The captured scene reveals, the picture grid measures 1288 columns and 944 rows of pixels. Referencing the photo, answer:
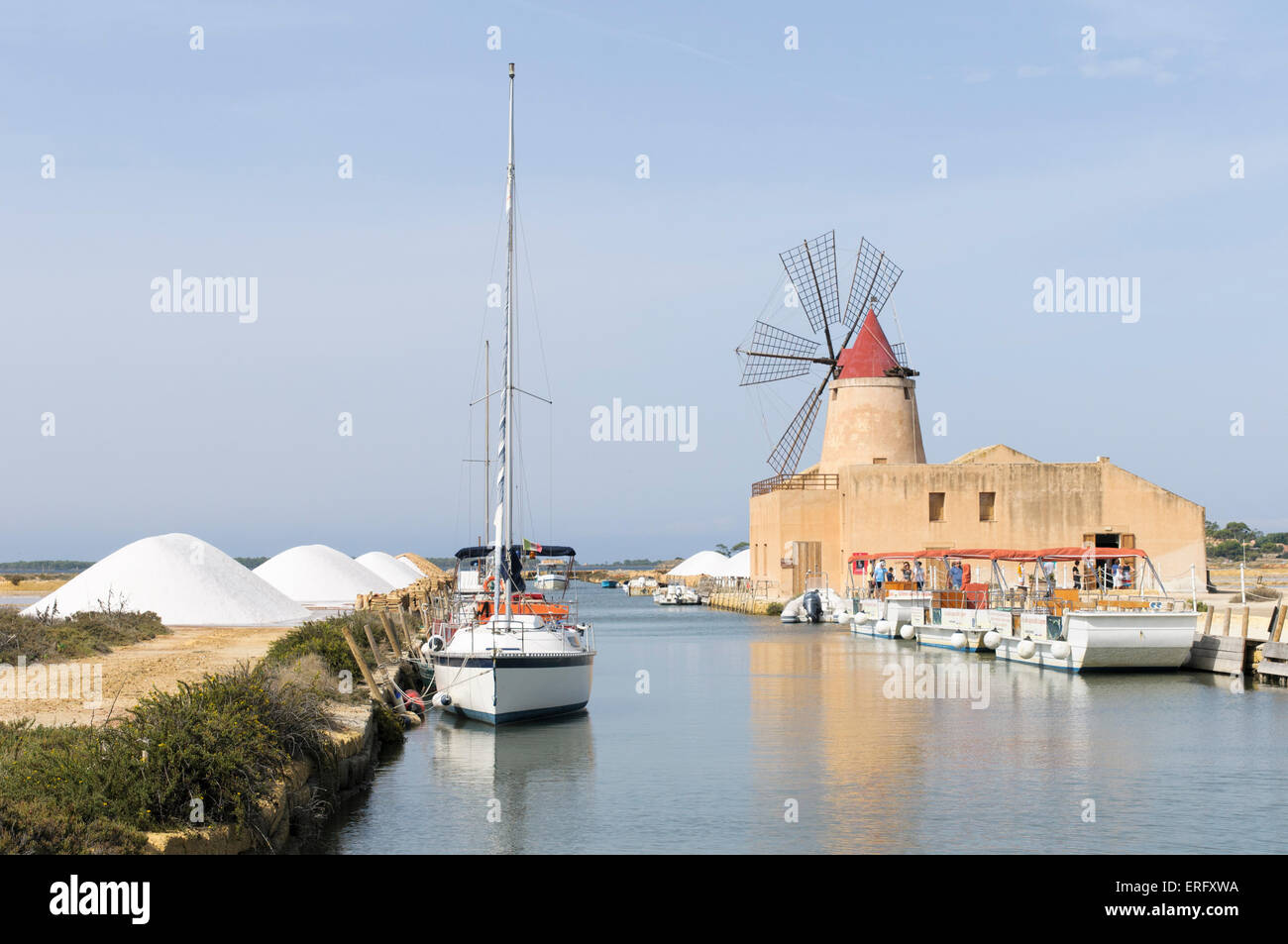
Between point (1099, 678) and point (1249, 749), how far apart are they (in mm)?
8418

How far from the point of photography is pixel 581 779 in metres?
14.2

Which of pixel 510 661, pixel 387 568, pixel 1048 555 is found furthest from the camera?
pixel 387 568

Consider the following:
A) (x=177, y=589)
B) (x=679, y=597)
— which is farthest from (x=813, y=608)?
(x=177, y=589)

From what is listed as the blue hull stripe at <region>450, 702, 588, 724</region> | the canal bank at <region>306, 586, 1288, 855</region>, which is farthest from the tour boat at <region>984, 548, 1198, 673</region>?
the blue hull stripe at <region>450, 702, 588, 724</region>

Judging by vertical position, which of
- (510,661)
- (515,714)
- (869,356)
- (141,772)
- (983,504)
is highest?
(869,356)

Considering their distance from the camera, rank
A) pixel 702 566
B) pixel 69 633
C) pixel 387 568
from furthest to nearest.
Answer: pixel 702 566 → pixel 387 568 → pixel 69 633

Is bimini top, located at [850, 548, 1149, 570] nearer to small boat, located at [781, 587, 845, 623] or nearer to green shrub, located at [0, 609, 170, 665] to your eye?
small boat, located at [781, 587, 845, 623]

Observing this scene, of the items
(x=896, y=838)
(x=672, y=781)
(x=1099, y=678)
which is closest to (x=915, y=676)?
(x=1099, y=678)

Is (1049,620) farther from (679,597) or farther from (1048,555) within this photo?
(679,597)

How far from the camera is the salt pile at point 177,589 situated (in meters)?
30.3

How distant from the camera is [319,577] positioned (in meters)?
44.0

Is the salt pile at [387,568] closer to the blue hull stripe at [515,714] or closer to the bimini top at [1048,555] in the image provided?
the bimini top at [1048,555]

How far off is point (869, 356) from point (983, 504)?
7991mm
